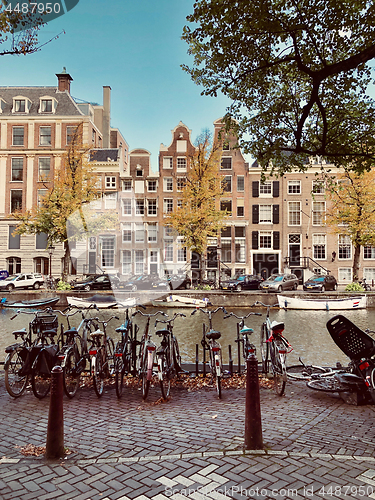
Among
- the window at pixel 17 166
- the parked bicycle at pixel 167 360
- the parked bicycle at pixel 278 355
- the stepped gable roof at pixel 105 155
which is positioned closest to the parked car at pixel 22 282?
the window at pixel 17 166

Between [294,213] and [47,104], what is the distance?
28.5m

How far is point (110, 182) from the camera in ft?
132

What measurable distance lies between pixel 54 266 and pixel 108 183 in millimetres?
10000

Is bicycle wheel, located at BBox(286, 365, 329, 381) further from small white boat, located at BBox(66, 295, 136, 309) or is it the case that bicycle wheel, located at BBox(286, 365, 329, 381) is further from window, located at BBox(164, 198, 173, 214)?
window, located at BBox(164, 198, 173, 214)

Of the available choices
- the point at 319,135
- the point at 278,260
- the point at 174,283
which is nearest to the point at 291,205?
the point at 278,260

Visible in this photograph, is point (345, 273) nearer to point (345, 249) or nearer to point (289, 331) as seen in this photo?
point (345, 249)

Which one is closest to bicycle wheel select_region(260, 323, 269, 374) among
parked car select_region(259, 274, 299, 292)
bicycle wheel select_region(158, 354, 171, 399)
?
bicycle wheel select_region(158, 354, 171, 399)

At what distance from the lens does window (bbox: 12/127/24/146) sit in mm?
41656

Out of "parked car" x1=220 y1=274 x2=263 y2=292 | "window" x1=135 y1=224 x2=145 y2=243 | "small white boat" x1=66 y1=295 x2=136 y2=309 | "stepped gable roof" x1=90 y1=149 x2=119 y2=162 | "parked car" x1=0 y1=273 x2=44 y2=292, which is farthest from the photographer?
"stepped gable roof" x1=90 y1=149 x2=119 y2=162

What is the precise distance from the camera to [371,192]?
1150 inches

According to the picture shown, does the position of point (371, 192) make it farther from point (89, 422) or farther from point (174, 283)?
point (89, 422)

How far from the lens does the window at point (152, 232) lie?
38719mm

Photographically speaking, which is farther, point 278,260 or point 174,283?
point 278,260

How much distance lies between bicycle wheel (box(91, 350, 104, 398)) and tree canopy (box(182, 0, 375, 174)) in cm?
488
